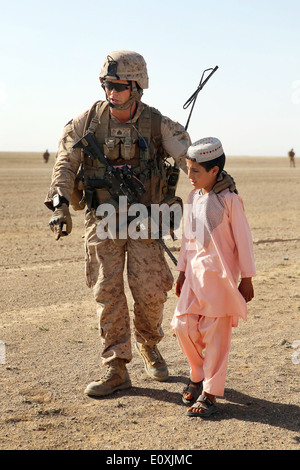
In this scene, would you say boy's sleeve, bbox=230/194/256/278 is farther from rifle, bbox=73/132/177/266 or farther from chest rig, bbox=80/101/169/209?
chest rig, bbox=80/101/169/209

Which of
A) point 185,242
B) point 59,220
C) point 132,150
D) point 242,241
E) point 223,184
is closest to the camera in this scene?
point 242,241

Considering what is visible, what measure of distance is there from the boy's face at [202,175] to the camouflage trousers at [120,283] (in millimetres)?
709

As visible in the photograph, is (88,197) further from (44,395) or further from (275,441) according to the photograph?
(275,441)

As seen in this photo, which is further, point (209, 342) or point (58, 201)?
point (58, 201)

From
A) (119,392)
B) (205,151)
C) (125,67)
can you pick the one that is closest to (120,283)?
(119,392)

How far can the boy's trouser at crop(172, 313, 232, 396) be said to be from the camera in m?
A: 4.03

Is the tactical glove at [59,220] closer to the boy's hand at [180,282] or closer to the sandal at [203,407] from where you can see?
the boy's hand at [180,282]

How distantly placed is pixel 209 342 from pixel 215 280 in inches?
14.9

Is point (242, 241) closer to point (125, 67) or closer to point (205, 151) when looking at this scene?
point (205, 151)

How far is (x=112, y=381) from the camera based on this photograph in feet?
14.7

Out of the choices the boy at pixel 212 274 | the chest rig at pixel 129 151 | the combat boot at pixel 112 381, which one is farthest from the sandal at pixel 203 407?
the chest rig at pixel 129 151

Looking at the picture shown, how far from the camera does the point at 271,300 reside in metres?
6.97
